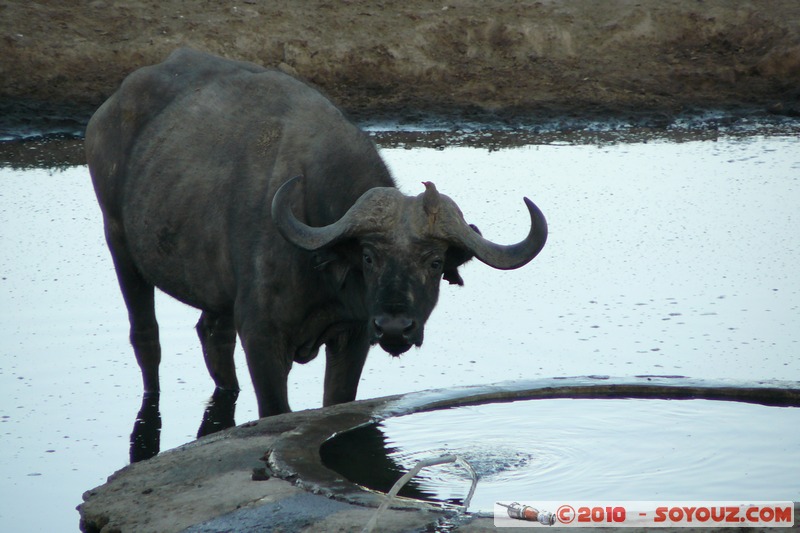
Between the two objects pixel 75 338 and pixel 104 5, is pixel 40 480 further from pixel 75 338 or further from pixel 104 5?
pixel 104 5

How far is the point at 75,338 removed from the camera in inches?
365

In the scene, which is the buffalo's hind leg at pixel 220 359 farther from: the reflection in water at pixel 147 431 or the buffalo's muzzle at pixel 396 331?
the buffalo's muzzle at pixel 396 331

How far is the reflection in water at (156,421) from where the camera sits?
23.8ft

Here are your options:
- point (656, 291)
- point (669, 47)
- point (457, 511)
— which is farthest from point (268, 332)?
point (669, 47)

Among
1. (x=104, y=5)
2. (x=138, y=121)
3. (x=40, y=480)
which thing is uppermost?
(x=104, y=5)

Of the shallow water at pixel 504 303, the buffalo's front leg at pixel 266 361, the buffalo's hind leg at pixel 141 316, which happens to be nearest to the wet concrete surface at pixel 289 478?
the buffalo's front leg at pixel 266 361

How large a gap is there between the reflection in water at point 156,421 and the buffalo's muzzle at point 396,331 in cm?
171

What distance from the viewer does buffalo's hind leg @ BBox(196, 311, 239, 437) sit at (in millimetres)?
7949

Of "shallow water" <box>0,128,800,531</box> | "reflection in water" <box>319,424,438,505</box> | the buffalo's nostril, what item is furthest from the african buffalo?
"shallow water" <box>0,128,800,531</box>

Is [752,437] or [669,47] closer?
[752,437]

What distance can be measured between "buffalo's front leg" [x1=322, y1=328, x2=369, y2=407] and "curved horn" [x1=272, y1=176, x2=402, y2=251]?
0.92 meters

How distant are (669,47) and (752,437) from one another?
48.5 ft

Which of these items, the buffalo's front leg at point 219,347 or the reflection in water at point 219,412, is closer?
the reflection in water at point 219,412

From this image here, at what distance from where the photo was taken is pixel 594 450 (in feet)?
19.3
